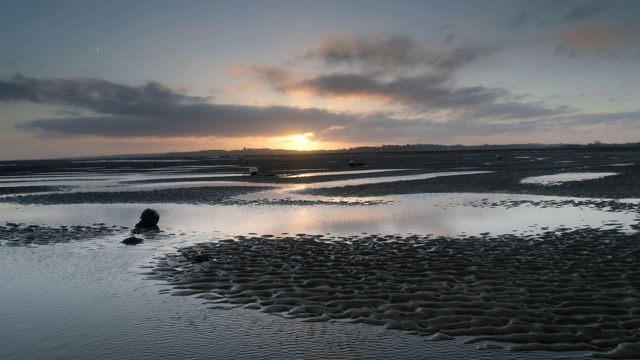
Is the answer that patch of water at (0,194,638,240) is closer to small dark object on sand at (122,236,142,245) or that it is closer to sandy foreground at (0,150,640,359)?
sandy foreground at (0,150,640,359)

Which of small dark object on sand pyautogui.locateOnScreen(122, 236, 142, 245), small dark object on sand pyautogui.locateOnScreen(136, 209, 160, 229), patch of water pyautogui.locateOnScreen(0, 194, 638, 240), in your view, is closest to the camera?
small dark object on sand pyautogui.locateOnScreen(122, 236, 142, 245)

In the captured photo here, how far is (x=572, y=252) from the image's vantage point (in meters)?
14.2

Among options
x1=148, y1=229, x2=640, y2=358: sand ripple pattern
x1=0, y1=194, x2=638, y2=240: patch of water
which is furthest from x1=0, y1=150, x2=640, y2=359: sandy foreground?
x1=0, y1=194, x2=638, y2=240: patch of water

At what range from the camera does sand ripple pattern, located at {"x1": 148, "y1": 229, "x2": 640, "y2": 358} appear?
8312mm

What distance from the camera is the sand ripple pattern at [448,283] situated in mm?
8312

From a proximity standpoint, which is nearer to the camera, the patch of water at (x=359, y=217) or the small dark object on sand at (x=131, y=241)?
the small dark object on sand at (x=131, y=241)

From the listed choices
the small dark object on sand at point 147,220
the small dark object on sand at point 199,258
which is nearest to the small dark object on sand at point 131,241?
the small dark object on sand at point 147,220

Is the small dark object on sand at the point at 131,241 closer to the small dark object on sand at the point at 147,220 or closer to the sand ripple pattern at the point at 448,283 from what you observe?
the sand ripple pattern at the point at 448,283

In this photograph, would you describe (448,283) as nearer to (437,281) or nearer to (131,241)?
(437,281)

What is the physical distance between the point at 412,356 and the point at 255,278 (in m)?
6.01

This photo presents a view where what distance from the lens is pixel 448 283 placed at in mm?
11305

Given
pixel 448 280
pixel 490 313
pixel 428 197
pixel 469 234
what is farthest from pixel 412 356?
pixel 428 197

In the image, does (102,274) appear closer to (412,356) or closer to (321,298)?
(321,298)

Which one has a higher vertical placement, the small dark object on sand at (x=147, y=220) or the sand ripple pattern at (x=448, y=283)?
the small dark object on sand at (x=147, y=220)
